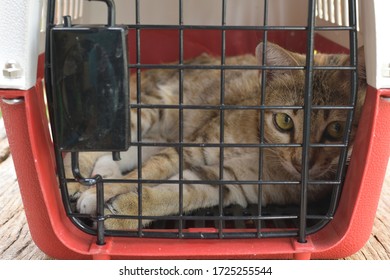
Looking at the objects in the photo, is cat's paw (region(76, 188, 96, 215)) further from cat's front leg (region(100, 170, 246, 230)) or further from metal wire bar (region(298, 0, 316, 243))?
metal wire bar (region(298, 0, 316, 243))

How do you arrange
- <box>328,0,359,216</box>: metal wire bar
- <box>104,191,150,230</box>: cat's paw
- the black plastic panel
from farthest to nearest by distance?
<box>104,191,150,230</box>: cat's paw < <box>328,0,359,216</box>: metal wire bar < the black plastic panel

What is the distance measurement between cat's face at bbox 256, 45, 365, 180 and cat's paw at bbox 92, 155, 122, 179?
0.50m

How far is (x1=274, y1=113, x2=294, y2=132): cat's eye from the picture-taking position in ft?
4.35

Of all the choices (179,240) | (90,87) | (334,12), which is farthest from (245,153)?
(90,87)

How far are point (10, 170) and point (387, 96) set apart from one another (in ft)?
4.10

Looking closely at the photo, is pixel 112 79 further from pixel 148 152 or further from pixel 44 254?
pixel 148 152

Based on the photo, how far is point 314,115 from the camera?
4.12ft

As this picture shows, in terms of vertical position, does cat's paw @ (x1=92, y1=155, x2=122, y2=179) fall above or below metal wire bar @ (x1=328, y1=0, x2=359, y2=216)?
below

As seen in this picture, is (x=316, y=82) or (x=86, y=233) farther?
(x=316, y=82)

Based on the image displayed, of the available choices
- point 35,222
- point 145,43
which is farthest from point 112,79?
point 145,43

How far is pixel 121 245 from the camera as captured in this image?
1.14 meters

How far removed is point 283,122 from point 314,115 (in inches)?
4.1

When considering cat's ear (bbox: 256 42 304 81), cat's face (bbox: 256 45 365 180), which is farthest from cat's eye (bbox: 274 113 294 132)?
cat's ear (bbox: 256 42 304 81)

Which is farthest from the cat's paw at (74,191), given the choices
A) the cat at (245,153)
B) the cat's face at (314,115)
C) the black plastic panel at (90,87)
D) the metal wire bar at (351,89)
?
the metal wire bar at (351,89)
